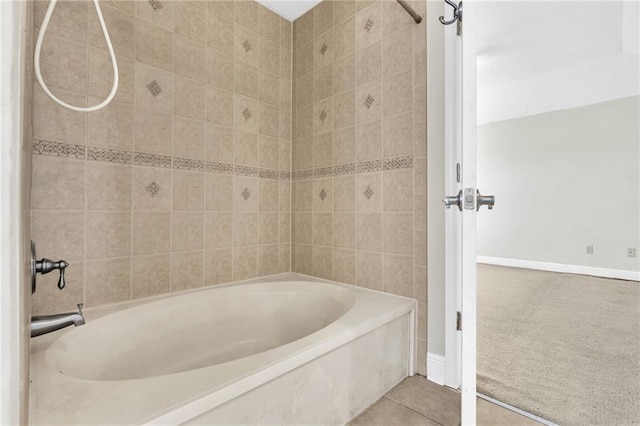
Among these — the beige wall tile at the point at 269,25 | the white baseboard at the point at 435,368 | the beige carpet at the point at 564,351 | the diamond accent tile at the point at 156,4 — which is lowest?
the beige carpet at the point at 564,351

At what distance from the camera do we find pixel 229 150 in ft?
5.95

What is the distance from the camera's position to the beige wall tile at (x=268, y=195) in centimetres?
201

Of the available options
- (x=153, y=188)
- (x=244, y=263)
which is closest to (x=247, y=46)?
(x=153, y=188)

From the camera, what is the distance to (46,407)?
2.13 ft

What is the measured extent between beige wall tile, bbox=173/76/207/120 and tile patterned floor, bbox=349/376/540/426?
1.75 m

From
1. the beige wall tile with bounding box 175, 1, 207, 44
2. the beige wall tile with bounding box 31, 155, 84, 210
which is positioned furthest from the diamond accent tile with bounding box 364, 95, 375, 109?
the beige wall tile with bounding box 31, 155, 84, 210

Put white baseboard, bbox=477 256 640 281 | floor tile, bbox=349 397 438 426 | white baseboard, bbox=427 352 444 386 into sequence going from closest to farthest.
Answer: floor tile, bbox=349 397 438 426 → white baseboard, bbox=427 352 444 386 → white baseboard, bbox=477 256 640 281

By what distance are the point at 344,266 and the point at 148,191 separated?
1.22 m

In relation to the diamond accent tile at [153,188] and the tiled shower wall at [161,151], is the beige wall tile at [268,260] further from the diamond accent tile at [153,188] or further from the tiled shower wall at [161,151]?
the diamond accent tile at [153,188]

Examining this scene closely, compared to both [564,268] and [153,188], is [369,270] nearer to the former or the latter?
[153,188]

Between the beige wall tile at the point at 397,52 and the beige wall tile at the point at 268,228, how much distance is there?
3.92 ft

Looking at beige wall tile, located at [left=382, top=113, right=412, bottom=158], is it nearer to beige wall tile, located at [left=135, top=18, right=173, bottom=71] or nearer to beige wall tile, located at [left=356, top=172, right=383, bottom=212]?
beige wall tile, located at [left=356, top=172, right=383, bottom=212]

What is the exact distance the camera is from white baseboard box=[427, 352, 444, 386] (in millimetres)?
1402

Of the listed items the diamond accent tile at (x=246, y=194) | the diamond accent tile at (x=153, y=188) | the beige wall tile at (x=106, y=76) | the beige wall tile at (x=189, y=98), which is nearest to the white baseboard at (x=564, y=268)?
the diamond accent tile at (x=246, y=194)
